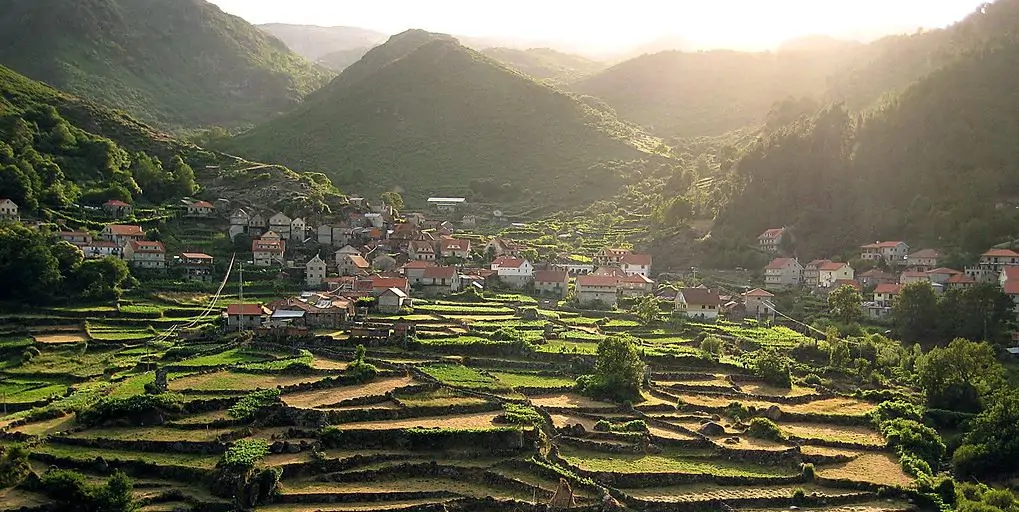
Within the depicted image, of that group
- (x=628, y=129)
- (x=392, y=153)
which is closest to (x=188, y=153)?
(x=392, y=153)

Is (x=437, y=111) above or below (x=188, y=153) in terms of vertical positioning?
above

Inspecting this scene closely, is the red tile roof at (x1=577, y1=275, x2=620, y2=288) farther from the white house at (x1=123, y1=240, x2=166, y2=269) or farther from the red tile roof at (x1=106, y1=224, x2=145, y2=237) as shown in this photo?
the red tile roof at (x1=106, y1=224, x2=145, y2=237)

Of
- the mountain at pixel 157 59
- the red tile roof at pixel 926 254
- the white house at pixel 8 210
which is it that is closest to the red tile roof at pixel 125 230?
the white house at pixel 8 210

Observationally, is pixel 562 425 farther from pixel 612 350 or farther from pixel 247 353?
pixel 247 353

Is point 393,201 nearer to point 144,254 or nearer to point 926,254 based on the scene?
point 144,254

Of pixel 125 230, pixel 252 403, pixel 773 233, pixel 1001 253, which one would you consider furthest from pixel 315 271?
A: pixel 1001 253

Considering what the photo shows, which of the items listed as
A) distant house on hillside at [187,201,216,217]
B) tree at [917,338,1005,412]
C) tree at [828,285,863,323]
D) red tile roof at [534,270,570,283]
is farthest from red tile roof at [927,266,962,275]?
distant house on hillside at [187,201,216,217]
